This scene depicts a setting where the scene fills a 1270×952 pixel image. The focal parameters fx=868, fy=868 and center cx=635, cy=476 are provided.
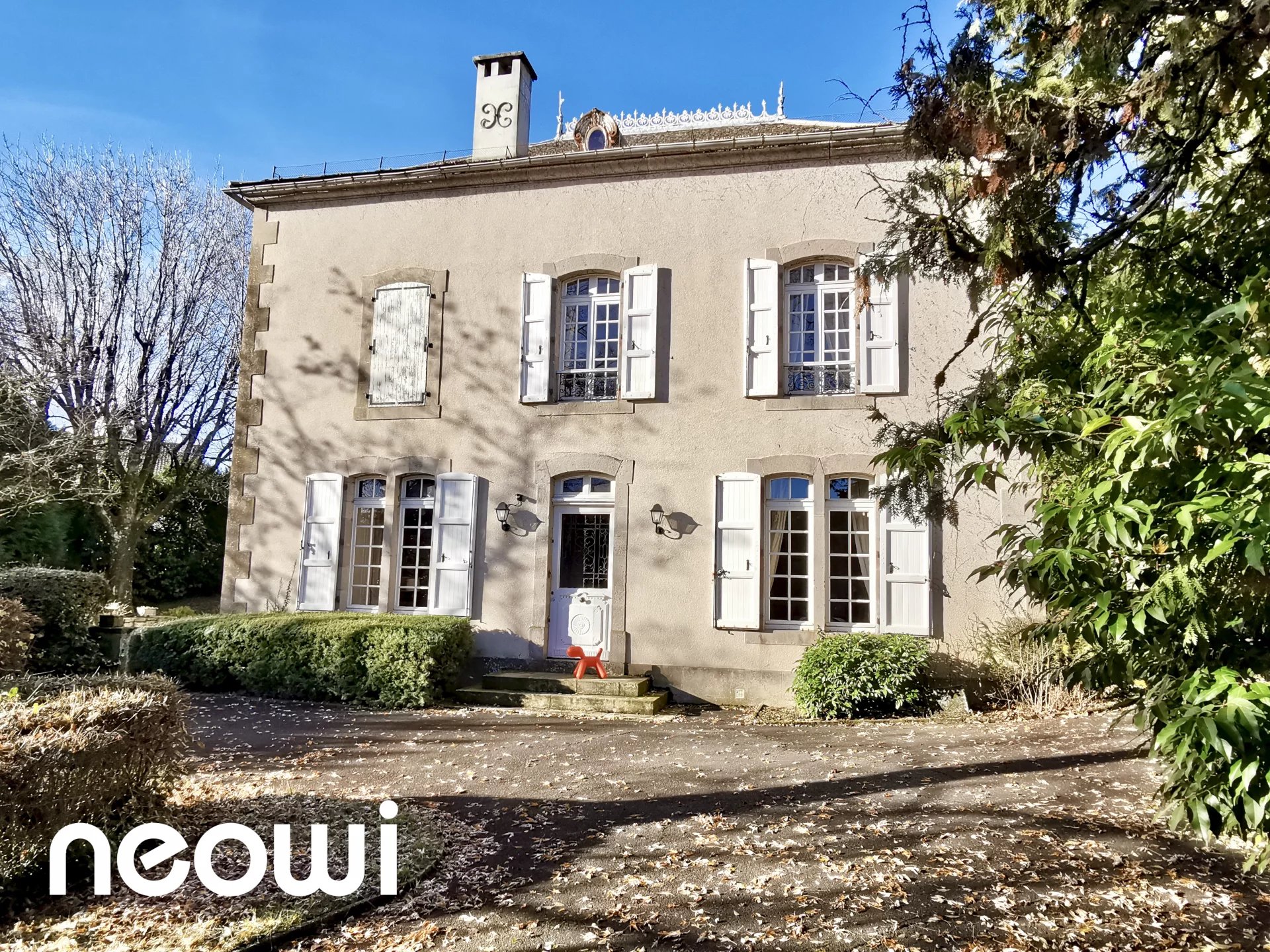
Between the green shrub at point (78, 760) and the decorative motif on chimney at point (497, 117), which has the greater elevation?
the decorative motif on chimney at point (497, 117)

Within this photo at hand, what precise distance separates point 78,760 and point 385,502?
Answer: 6.57 meters

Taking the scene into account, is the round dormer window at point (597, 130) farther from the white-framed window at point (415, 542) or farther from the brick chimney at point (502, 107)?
the white-framed window at point (415, 542)

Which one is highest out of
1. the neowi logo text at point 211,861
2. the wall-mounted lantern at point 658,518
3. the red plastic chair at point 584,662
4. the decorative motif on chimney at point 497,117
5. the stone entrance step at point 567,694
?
the decorative motif on chimney at point 497,117

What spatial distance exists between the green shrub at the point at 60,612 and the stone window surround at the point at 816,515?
23.9ft

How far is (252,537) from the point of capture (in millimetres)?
10422

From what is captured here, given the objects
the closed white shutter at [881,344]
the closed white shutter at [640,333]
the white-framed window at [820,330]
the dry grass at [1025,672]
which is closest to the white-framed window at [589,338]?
the closed white shutter at [640,333]

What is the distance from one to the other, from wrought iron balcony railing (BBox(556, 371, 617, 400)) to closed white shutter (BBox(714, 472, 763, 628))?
1.67 meters

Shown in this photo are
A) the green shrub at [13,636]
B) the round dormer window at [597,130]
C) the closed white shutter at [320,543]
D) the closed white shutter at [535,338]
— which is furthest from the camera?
the round dormer window at [597,130]

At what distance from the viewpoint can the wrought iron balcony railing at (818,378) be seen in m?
9.03

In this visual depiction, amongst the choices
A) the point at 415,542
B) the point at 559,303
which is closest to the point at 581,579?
the point at 415,542

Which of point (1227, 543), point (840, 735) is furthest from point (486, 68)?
point (1227, 543)

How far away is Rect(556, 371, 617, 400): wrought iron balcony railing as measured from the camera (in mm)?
9648

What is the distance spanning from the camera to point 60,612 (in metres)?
9.41

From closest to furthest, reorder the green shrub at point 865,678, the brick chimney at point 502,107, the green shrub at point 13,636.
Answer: the green shrub at point 13,636 < the green shrub at point 865,678 < the brick chimney at point 502,107
